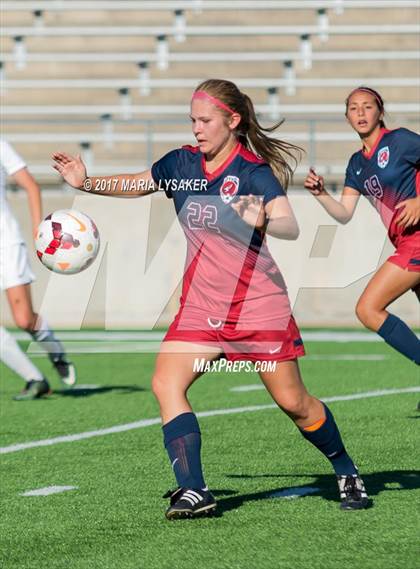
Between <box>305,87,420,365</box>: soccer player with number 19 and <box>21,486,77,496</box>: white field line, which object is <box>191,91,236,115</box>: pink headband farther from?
<box>305,87,420,365</box>: soccer player with number 19

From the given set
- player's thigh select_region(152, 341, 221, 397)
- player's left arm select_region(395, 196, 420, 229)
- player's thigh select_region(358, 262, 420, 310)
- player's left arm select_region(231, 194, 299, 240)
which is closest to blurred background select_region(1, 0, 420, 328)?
player's thigh select_region(358, 262, 420, 310)

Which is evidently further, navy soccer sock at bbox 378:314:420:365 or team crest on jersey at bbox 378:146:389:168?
navy soccer sock at bbox 378:314:420:365

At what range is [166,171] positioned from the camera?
204 inches

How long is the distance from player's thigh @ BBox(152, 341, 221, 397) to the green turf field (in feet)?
1.77

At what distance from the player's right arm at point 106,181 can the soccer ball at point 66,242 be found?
3.13 ft

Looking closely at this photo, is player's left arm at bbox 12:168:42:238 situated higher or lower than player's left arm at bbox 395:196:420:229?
lower

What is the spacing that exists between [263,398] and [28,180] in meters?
2.32

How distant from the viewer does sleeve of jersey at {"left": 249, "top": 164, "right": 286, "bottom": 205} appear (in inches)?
188

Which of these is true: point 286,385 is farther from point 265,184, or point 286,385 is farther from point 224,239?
point 265,184

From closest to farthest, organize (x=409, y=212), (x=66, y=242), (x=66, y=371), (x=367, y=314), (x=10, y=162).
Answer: (x=409, y=212) → (x=66, y=242) → (x=367, y=314) → (x=10, y=162) → (x=66, y=371)

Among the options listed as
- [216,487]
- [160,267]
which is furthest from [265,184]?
[160,267]

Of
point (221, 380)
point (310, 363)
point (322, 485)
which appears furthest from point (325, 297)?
point (322, 485)

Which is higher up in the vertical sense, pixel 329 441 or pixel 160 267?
pixel 329 441

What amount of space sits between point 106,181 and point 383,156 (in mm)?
2394
